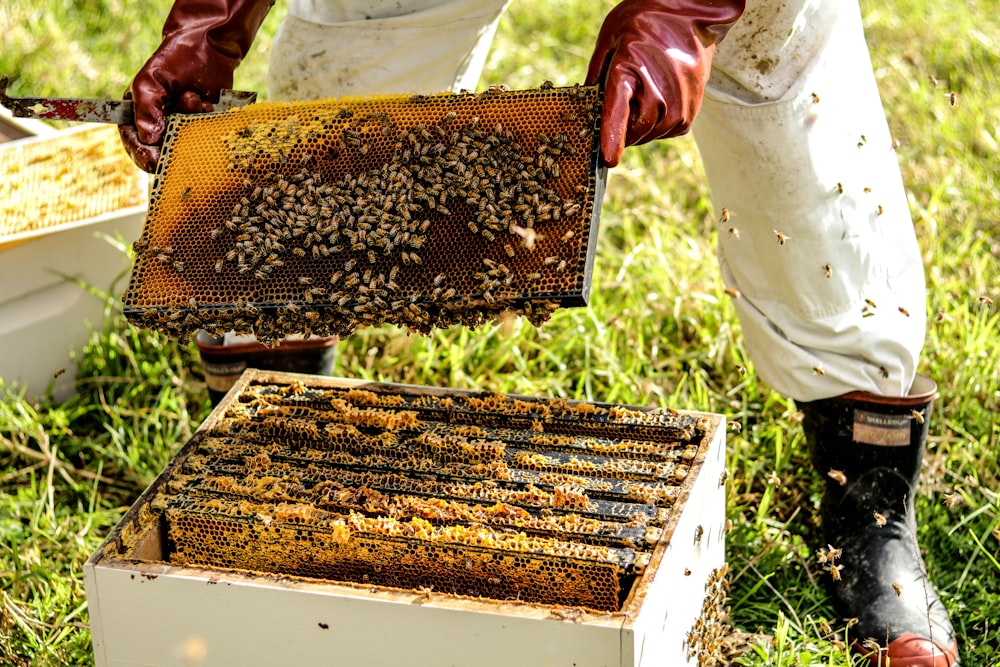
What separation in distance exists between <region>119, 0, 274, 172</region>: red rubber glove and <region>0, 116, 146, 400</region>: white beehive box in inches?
38.0

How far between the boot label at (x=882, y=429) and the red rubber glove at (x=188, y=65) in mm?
1926

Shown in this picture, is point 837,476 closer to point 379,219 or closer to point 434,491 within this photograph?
point 434,491

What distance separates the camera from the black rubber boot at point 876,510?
291cm

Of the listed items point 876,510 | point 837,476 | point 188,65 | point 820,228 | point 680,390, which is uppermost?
point 188,65

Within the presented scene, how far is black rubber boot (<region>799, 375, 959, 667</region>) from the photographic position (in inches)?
115

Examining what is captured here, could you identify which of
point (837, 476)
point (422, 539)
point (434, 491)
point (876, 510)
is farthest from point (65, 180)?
point (876, 510)

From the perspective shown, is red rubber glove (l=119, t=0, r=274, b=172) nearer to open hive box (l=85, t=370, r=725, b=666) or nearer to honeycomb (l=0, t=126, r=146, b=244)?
open hive box (l=85, t=370, r=725, b=666)

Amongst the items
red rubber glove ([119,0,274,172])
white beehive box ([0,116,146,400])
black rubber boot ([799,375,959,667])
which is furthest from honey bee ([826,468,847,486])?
white beehive box ([0,116,146,400])

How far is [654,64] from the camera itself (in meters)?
2.37

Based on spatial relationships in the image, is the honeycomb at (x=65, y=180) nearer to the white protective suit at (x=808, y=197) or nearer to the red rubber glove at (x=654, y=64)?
the white protective suit at (x=808, y=197)

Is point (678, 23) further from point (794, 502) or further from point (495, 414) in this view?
point (794, 502)

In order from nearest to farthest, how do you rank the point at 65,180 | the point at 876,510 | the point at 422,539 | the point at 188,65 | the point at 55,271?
the point at 422,539
the point at 188,65
the point at 876,510
the point at 55,271
the point at 65,180

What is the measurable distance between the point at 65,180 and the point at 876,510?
289 cm

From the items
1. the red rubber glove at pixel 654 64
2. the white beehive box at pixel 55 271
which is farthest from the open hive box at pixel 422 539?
the white beehive box at pixel 55 271
